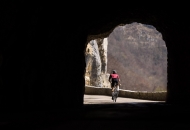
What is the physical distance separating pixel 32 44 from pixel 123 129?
2.76m

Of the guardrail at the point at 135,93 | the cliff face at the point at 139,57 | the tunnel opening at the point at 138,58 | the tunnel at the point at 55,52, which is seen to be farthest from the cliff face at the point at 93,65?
the cliff face at the point at 139,57

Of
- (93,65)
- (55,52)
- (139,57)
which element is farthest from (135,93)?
(139,57)

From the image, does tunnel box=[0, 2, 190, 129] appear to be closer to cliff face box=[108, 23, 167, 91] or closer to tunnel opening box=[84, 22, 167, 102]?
tunnel opening box=[84, 22, 167, 102]

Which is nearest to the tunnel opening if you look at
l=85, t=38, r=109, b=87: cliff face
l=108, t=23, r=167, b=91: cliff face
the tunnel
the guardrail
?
l=108, t=23, r=167, b=91: cliff face

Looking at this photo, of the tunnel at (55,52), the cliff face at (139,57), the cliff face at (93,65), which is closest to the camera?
the tunnel at (55,52)

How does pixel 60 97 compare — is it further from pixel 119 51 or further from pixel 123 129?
pixel 119 51

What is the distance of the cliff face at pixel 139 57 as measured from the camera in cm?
6412

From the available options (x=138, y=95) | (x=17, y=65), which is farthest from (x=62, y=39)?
(x=138, y=95)

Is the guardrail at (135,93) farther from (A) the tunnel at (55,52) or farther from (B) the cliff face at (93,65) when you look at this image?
(B) the cliff face at (93,65)

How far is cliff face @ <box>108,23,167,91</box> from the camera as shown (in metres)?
Answer: 64.1

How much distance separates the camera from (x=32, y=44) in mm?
4809

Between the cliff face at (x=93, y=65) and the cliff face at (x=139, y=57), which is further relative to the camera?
the cliff face at (x=139, y=57)

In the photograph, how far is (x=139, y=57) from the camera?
7050 cm

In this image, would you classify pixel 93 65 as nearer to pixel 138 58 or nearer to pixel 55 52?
pixel 55 52
